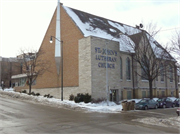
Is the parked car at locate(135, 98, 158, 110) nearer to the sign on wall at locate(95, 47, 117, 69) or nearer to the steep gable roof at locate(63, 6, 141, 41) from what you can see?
the sign on wall at locate(95, 47, 117, 69)

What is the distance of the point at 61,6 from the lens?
3650 centimetres

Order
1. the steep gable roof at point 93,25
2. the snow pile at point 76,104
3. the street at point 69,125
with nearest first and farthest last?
1. the street at point 69,125
2. the snow pile at point 76,104
3. the steep gable roof at point 93,25

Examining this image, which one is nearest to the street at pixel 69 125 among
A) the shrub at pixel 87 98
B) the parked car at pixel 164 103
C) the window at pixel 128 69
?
the shrub at pixel 87 98

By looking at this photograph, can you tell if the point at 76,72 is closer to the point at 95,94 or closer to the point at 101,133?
the point at 95,94

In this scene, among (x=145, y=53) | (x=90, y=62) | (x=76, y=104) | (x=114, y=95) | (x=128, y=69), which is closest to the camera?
(x=76, y=104)

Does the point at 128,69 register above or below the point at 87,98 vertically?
above

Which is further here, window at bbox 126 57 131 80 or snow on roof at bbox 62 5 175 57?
window at bbox 126 57 131 80

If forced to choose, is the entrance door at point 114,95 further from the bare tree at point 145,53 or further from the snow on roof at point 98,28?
the snow on roof at point 98,28

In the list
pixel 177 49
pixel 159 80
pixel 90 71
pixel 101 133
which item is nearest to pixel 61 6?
pixel 90 71

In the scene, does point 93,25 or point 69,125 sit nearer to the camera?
point 69,125

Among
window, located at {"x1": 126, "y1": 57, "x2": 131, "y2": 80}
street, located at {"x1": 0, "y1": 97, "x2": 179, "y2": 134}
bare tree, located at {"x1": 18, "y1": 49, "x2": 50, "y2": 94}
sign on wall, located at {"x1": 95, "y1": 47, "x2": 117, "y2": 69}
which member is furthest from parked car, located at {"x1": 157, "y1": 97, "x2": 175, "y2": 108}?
bare tree, located at {"x1": 18, "y1": 49, "x2": 50, "y2": 94}

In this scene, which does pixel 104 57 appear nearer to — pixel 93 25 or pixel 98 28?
pixel 98 28

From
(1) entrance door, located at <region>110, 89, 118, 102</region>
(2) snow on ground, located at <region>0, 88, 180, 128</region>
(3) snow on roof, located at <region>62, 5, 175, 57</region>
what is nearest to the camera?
(2) snow on ground, located at <region>0, 88, 180, 128</region>

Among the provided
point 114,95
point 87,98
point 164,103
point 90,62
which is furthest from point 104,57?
point 164,103
